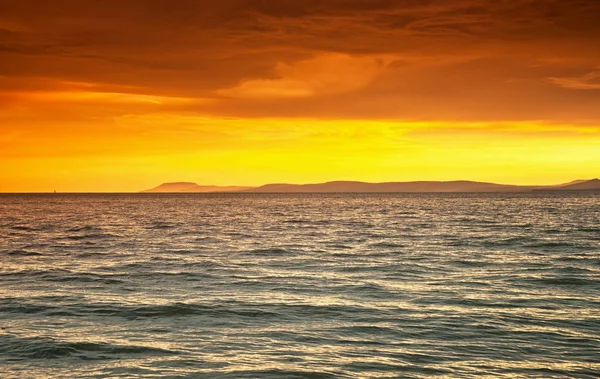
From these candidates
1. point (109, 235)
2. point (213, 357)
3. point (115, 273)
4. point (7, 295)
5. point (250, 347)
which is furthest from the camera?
point (109, 235)

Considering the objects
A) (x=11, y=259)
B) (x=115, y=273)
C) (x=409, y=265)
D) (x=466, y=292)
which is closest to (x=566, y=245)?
(x=409, y=265)

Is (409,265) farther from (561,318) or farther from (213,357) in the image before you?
(213,357)

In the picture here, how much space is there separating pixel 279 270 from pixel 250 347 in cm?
1375

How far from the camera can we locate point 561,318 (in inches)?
685

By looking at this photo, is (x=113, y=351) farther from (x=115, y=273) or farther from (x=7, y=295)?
(x=115, y=273)

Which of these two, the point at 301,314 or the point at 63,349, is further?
the point at 301,314

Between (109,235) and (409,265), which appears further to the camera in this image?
(109,235)

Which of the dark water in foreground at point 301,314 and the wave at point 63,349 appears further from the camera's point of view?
the wave at point 63,349

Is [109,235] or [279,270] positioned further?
[109,235]

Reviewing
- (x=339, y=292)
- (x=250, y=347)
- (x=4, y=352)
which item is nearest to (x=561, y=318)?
(x=339, y=292)

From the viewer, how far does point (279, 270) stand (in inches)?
1107

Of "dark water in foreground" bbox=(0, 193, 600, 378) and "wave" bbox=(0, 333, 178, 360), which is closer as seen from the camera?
"dark water in foreground" bbox=(0, 193, 600, 378)

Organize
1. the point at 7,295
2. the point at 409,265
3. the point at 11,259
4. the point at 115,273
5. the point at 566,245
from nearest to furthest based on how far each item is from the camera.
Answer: the point at 7,295 → the point at 115,273 → the point at 409,265 → the point at 11,259 → the point at 566,245

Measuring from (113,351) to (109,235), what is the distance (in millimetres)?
39126
